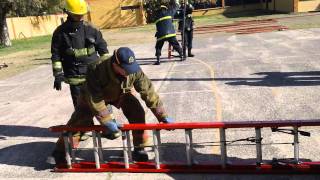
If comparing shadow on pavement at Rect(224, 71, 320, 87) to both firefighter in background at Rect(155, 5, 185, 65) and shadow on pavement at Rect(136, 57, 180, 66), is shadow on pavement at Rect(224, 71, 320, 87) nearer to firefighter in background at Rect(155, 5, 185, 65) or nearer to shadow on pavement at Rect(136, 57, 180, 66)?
firefighter in background at Rect(155, 5, 185, 65)

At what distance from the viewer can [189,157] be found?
18.2ft

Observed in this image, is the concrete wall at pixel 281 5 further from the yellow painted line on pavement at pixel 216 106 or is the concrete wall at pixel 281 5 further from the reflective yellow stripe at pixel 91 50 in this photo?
the reflective yellow stripe at pixel 91 50

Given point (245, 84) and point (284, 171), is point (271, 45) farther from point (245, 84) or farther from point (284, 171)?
point (284, 171)

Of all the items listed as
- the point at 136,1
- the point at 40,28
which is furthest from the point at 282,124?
the point at 40,28

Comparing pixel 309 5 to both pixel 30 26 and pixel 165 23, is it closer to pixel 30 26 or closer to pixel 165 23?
pixel 165 23

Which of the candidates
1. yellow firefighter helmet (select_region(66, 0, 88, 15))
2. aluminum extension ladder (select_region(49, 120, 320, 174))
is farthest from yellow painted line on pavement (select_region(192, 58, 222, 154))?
yellow firefighter helmet (select_region(66, 0, 88, 15))

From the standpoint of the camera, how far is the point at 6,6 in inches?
1232

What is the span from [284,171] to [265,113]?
2.70 metres

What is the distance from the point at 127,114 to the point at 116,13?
4056cm

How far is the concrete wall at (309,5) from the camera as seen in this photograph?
3625cm

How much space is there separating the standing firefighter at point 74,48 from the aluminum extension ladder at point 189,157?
3.69 ft

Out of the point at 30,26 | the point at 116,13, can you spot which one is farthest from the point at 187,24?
the point at 30,26

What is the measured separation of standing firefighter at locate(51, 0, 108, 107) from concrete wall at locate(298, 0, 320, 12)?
32.6 metres

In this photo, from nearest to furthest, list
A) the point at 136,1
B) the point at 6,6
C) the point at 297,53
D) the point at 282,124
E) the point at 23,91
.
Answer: the point at 282,124 → the point at 23,91 → the point at 297,53 → the point at 6,6 → the point at 136,1
